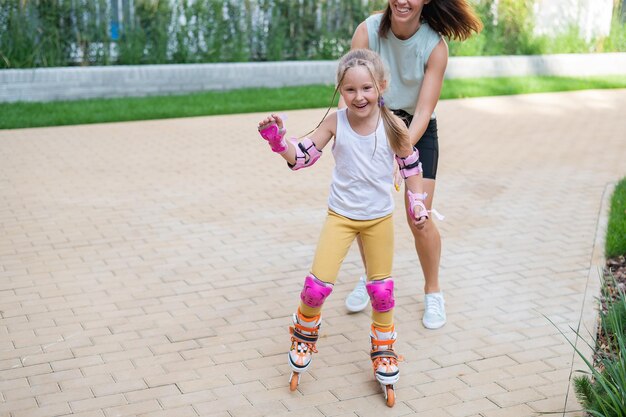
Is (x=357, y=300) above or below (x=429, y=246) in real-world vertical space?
below

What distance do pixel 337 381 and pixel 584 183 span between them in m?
5.08

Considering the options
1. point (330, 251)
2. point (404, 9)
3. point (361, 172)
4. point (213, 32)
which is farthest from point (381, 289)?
point (213, 32)

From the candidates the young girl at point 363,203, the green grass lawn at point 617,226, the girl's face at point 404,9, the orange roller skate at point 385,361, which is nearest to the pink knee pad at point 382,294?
the young girl at point 363,203

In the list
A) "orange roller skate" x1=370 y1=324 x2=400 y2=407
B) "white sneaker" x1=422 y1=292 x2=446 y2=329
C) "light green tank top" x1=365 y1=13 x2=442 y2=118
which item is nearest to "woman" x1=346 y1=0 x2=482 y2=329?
"light green tank top" x1=365 y1=13 x2=442 y2=118

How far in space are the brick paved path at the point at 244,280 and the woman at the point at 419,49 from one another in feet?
3.35

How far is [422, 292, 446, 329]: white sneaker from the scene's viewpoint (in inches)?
208

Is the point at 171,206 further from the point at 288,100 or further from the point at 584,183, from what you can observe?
the point at 288,100

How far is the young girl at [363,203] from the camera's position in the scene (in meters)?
4.32

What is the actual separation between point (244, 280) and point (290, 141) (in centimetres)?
189

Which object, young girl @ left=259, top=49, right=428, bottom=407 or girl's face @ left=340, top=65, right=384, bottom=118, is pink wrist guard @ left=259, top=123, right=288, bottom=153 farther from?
girl's face @ left=340, top=65, right=384, bottom=118

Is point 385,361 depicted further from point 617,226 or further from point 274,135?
point 617,226

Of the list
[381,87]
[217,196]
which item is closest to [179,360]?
[381,87]

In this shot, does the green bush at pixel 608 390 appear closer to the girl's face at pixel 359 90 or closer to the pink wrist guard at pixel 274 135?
the girl's face at pixel 359 90

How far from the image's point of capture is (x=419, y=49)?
4988 mm
